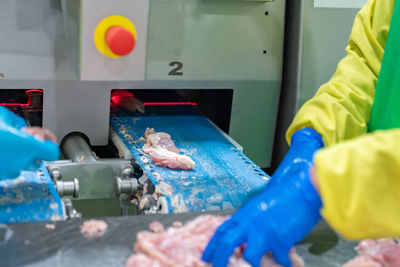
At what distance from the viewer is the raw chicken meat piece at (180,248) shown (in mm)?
1224

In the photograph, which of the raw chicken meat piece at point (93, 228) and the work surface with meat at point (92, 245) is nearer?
the work surface with meat at point (92, 245)

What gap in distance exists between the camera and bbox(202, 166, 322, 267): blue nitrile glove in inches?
47.5

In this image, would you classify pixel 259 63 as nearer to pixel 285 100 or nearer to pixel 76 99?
pixel 285 100

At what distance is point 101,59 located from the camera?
65.5 inches

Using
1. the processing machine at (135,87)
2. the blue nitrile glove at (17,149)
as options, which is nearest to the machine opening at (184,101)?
the processing machine at (135,87)

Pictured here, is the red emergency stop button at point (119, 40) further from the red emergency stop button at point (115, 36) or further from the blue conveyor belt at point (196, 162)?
the blue conveyor belt at point (196, 162)

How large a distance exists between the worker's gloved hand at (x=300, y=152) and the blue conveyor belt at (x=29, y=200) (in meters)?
0.56

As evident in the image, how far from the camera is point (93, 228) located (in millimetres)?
1328

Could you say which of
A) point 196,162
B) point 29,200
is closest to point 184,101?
point 196,162

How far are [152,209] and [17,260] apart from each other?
0.42 meters

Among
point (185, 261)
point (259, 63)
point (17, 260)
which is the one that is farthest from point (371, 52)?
point (17, 260)

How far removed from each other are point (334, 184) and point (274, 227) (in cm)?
20

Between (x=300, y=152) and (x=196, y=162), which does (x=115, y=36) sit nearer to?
(x=196, y=162)

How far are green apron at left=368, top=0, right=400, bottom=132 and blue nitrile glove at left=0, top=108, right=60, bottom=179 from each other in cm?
90
